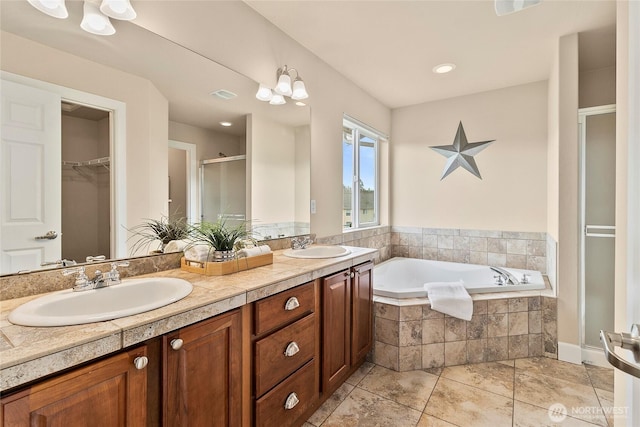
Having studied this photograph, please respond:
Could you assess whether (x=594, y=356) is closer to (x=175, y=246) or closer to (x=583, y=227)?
(x=583, y=227)

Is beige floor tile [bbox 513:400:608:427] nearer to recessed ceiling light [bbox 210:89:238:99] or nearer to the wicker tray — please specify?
the wicker tray

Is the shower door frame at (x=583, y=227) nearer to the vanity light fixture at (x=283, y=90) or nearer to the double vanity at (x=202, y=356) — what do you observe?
the double vanity at (x=202, y=356)

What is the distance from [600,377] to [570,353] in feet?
0.71

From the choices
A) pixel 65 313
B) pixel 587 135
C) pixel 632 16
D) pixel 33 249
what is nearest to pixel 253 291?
pixel 65 313

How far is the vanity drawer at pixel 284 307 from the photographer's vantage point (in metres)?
1.28

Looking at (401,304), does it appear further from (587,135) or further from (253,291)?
(587,135)

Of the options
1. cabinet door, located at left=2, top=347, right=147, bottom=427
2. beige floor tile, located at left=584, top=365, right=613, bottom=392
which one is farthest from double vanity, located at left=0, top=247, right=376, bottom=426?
beige floor tile, located at left=584, top=365, right=613, bottom=392

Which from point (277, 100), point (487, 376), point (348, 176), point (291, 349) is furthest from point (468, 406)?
point (277, 100)

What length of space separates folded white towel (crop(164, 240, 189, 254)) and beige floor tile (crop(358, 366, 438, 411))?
1471 mm

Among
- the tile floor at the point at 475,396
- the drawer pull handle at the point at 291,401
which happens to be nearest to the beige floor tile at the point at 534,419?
the tile floor at the point at 475,396

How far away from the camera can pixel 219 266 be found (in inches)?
56.3

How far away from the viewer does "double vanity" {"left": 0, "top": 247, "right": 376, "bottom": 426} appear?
71 centimetres

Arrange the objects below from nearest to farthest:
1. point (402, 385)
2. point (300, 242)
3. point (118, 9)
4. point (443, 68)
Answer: point (118, 9), point (402, 385), point (300, 242), point (443, 68)

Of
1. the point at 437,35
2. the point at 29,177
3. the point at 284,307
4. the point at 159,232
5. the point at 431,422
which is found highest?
the point at 437,35
